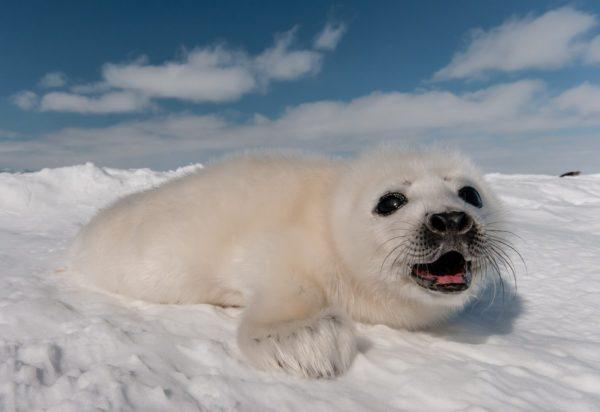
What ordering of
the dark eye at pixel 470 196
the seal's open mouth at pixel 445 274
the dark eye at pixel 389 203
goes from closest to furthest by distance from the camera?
1. the seal's open mouth at pixel 445 274
2. the dark eye at pixel 389 203
3. the dark eye at pixel 470 196

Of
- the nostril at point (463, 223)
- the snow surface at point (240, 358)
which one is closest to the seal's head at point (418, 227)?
the nostril at point (463, 223)

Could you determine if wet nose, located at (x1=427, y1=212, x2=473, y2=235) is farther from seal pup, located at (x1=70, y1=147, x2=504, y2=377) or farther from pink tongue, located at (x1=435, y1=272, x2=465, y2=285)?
pink tongue, located at (x1=435, y1=272, x2=465, y2=285)

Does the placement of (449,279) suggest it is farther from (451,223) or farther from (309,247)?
(309,247)

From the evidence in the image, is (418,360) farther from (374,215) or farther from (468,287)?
(374,215)

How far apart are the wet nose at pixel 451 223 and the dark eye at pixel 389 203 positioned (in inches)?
13.9

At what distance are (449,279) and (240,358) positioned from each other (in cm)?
112

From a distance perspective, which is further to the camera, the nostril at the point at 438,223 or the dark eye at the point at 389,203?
the dark eye at the point at 389,203

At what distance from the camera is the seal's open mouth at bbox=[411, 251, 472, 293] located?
2268 mm

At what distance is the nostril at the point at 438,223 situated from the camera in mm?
2158

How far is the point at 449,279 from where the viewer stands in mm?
2293

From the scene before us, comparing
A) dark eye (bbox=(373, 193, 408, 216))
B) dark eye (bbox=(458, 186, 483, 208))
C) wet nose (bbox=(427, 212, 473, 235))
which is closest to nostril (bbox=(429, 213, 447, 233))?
wet nose (bbox=(427, 212, 473, 235))

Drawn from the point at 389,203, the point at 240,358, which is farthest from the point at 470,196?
the point at 240,358

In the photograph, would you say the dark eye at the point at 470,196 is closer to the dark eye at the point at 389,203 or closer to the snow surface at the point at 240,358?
the dark eye at the point at 389,203

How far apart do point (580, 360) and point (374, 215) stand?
1.28 m
